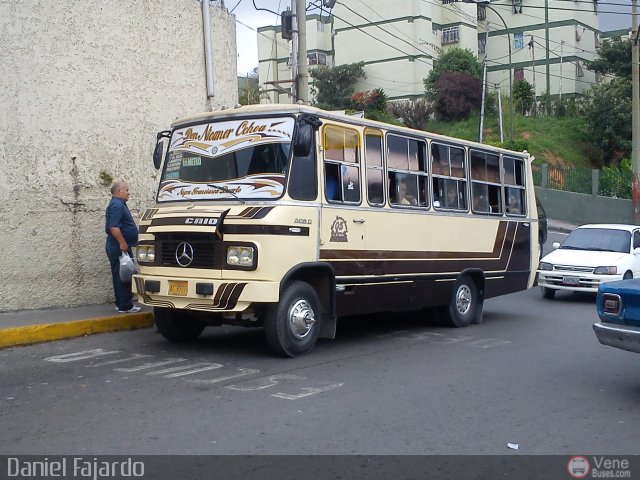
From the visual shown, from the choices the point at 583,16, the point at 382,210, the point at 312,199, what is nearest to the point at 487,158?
the point at 382,210

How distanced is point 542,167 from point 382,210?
26037 mm

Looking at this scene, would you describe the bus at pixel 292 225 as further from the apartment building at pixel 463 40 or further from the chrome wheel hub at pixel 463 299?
the apartment building at pixel 463 40

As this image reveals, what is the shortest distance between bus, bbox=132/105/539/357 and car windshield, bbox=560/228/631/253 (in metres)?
5.52

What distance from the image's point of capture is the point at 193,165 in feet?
30.3

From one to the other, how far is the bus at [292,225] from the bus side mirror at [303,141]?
2 cm

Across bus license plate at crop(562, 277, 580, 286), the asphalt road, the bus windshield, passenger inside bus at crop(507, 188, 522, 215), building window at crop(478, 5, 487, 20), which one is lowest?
the asphalt road

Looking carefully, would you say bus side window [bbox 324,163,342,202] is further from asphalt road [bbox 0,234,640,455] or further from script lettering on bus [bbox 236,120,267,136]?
asphalt road [bbox 0,234,640,455]

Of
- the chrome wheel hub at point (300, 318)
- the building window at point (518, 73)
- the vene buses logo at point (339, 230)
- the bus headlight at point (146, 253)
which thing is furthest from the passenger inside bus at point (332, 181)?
the building window at point (518, 73)

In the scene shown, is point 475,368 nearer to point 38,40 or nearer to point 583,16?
point 38,40

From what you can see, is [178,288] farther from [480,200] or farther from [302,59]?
[302,59]

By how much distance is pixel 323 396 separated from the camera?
272 inches

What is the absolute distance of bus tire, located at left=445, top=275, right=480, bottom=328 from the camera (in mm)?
11336

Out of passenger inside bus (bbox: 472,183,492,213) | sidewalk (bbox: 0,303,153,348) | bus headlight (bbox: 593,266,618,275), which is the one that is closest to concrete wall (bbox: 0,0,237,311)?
sidewalk (bbox: 0,303,153,348)

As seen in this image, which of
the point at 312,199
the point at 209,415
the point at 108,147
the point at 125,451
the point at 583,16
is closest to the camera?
the point at 125,451
